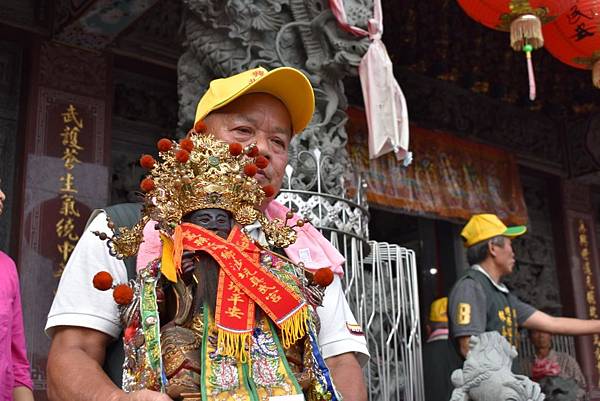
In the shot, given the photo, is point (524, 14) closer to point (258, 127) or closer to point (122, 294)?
point (258, 127)

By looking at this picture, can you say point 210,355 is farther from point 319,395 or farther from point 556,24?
point 556,24

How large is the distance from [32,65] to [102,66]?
1.55ft

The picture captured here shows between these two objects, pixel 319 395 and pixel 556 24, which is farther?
pixel 556 24

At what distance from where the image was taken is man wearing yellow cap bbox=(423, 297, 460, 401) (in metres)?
5.19

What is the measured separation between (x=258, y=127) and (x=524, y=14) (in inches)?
110

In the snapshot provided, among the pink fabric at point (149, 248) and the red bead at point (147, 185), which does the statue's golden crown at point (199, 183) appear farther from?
the pink fabric at point (149, 248)

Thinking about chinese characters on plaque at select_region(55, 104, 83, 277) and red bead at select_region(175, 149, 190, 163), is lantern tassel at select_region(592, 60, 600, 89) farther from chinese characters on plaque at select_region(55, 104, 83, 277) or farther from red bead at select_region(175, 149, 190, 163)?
red bead at select_region(175, 149, 190, 163)

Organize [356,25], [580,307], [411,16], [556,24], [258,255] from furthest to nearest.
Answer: [580,307], [411,16], [556,24], [356,25], [258,255]

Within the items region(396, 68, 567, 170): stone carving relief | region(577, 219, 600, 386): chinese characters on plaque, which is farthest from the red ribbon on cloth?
region(577, 219, 600, 386): chinese characters on plaque

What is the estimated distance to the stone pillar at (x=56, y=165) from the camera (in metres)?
4.81

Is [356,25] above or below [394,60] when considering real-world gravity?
below

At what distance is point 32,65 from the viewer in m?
5.12

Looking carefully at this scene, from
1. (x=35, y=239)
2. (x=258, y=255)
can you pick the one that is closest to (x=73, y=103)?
(x=35, y=239)

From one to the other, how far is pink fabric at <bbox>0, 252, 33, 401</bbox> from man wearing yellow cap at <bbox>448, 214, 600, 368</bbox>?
211 cm
